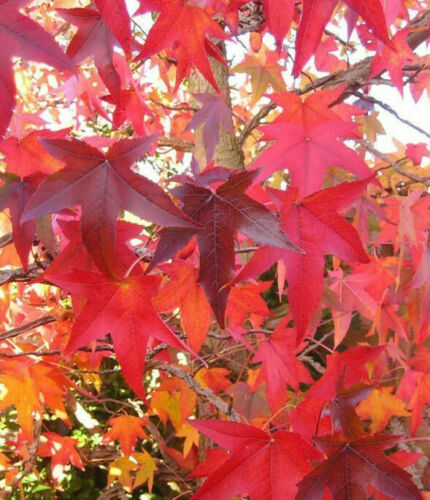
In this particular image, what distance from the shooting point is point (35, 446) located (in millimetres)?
1169

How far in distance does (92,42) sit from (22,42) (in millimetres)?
237

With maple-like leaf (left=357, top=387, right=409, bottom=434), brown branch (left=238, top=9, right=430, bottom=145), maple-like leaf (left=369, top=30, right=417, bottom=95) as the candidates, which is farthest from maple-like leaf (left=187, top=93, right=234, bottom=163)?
maple-like leaf (left=357, top=387, right=409, bottom=434)

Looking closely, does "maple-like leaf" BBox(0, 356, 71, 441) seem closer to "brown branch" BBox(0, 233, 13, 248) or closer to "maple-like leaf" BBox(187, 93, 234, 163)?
"brown branch" BBox(0, 233, 13, 248)

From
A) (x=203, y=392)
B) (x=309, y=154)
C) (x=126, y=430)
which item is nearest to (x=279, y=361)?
(x=203, y=392)

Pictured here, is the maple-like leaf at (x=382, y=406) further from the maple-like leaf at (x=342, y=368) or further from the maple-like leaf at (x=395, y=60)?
the maple-like leaf at (x=395, y=60)

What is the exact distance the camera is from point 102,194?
19.7 inches

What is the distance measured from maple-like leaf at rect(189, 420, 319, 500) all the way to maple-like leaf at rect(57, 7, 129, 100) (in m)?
0.47

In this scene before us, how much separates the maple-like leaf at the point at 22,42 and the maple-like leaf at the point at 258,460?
44 cm

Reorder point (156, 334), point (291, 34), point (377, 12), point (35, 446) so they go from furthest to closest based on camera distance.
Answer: point (291, 34) → point (35, 446) → point (156, 334) → point (377, 12)

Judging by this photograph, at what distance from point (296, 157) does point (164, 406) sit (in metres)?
1.11

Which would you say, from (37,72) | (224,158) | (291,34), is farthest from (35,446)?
(37,72)

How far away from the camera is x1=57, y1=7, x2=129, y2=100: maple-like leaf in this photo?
66cm

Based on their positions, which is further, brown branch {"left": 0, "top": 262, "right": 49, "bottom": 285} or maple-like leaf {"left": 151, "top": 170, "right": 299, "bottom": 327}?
brown branch {"left": 0, "top": 262, "right": 49, "bottom": 285}

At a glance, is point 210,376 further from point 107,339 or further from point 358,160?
point 358,160
